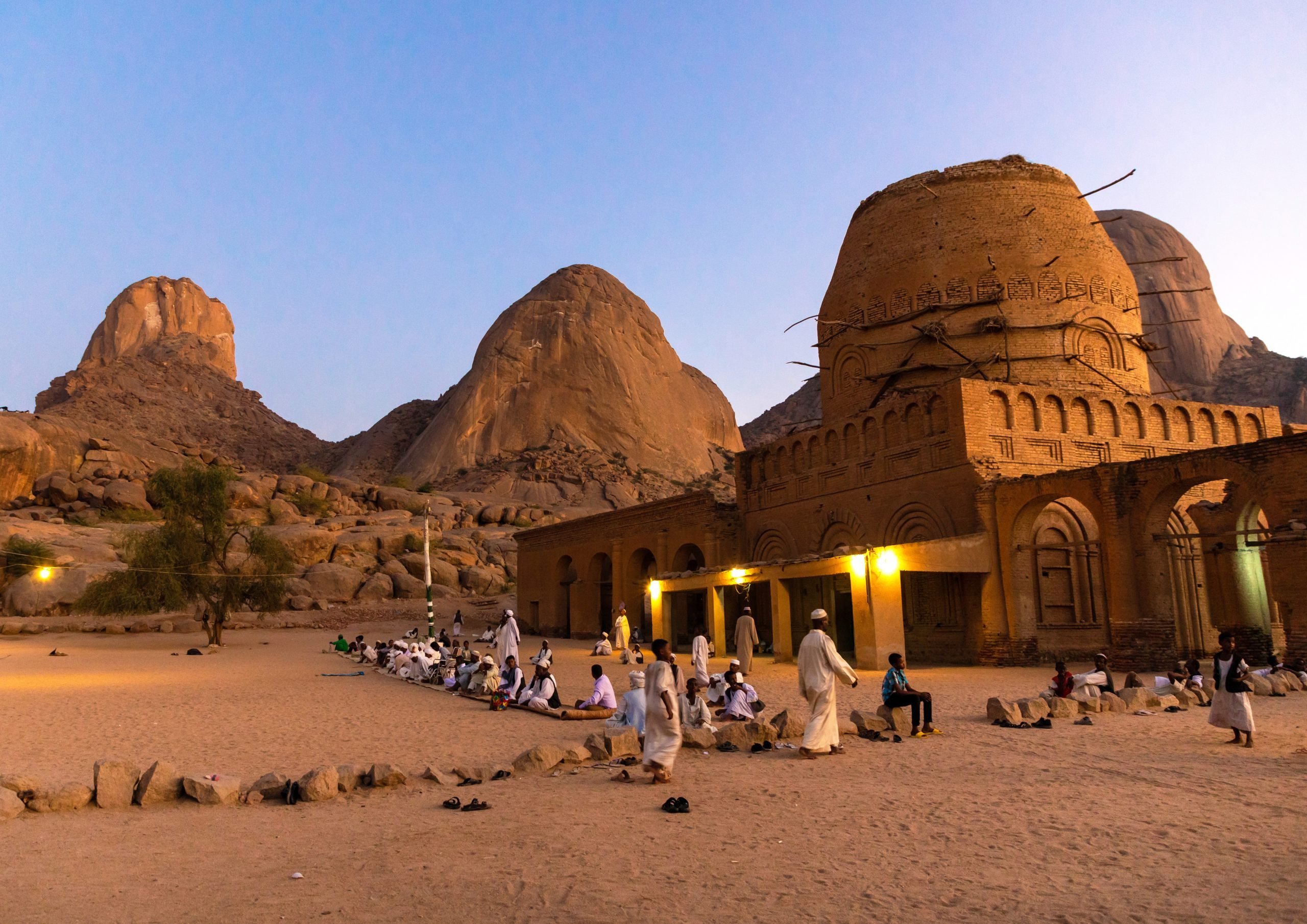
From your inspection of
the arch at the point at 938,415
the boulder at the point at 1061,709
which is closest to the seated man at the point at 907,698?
the boulder at the point at 1061,709

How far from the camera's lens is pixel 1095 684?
12219 mm

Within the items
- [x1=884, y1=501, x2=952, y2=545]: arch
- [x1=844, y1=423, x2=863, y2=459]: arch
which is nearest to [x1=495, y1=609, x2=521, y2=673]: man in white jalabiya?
[x1=884, y1=501, x2=952, y2=545]: arch

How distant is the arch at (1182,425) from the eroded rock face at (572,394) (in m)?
59.3

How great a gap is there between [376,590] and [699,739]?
37080 millimetres

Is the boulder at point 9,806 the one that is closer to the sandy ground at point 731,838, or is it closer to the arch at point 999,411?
the sandy ground at point 731,838

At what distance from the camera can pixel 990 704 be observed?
1121cm

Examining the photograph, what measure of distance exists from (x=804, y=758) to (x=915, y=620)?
1252 cm

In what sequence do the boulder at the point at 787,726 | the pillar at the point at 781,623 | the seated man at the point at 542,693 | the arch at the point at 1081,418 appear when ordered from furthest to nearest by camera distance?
the arch at the point at 1081,418 < the pillar at the point at 781,623 < the seated man at the point at 542,693 < the boulder at the point at 787,726

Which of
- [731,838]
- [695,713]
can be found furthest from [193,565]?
[731,838]

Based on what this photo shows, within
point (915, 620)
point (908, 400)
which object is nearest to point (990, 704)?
point (915, 620)

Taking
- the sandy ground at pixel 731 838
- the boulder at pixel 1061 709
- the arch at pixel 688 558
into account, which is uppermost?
the arch at pixel 688 558

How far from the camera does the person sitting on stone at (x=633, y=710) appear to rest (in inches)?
403

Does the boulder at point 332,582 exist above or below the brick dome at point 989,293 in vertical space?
below

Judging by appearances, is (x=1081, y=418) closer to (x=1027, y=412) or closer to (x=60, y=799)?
(x=1027, y=412)
